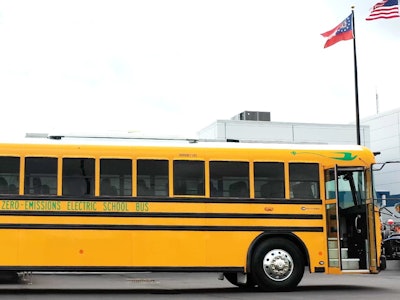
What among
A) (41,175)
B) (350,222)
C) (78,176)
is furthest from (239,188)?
(41,175)

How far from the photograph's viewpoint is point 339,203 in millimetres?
13086

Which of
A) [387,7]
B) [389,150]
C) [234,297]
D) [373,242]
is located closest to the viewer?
[234,297]

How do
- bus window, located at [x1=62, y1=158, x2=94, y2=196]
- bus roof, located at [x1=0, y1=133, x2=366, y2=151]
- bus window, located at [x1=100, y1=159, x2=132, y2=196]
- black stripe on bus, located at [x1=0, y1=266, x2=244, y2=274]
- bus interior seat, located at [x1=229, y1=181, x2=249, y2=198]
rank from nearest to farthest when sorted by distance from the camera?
1. black stripe on bus, located at [x1=0, y1=266, x2=244, y2=274]
2. bus window, located at [x1=62, y1=158, x2=94, y2=196]
3. bus window, located at [x1=100, y1=159, x2=132, y2=196]
4. bus roof, located at [x1=0, y1=133, x2=366, y2=151]
5. bus interior seat, located at [x1=229, y1=181, x2=249, y2=198]

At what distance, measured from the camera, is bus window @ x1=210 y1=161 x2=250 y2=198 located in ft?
41.3

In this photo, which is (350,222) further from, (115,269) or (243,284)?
(115,269)

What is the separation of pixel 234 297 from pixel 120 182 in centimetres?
287

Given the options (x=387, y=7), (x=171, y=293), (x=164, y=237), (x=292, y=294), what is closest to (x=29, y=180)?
(x=164, y=237)

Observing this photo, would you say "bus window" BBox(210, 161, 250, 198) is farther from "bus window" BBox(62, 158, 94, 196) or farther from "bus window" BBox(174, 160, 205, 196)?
"bus window" BBox(62, 158, 94, 196)

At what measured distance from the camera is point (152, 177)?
40.7 ft

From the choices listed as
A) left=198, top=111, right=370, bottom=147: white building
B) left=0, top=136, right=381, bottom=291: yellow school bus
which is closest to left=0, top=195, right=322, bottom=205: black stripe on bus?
left=0, top=136, right=381, bottom=291: yellow school bus

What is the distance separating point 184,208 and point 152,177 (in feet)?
2.65

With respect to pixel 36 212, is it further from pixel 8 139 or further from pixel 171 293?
pixel 171 293

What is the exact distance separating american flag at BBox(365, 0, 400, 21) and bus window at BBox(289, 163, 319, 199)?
1346 cm

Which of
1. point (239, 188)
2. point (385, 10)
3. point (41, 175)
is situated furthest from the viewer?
point (385, 10)
